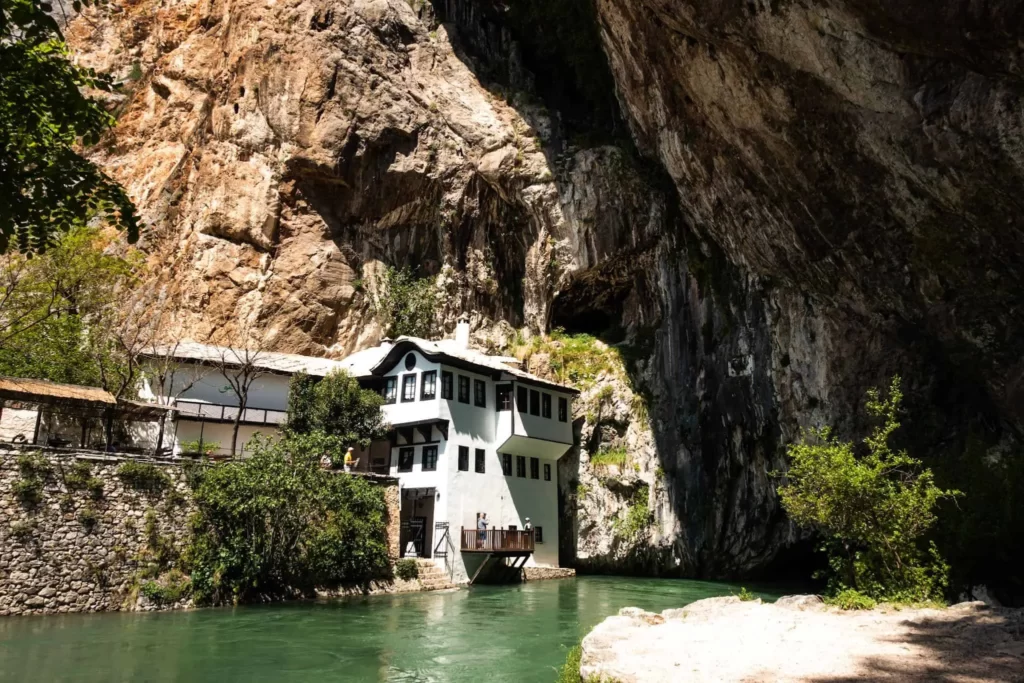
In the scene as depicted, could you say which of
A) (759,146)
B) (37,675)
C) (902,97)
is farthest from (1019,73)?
(37,675)

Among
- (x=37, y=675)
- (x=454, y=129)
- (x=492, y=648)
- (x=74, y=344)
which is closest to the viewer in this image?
(x=37, y=675)

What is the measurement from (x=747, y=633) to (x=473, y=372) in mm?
22068

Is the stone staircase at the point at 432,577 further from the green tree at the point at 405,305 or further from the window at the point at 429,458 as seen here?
the green tree at the point at 405,305

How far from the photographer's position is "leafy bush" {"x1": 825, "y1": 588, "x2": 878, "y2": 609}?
50.3 ft

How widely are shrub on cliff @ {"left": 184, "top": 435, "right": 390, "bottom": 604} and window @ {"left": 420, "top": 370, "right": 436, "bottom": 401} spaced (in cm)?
632

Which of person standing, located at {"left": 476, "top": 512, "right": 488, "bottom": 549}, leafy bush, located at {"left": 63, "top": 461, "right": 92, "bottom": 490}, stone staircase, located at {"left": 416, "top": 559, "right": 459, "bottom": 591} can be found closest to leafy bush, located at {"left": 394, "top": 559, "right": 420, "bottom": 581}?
stone staircase, located at {"left": 416, "top": 559, "right": 459, "bottom": 591}

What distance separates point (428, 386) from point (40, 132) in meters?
23.9

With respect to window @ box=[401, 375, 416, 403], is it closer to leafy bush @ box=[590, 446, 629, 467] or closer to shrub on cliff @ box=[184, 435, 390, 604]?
shrub on cliff @ box=[184, 435, 390, 604]

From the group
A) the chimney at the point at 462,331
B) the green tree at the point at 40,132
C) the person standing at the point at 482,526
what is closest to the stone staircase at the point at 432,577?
the person standing at the point at 482,526

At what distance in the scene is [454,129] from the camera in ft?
138

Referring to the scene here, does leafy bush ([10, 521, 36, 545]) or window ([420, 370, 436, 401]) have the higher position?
window ([420, 370, 436, 401])

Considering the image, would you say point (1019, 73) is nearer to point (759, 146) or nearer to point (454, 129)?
point (759, 146)

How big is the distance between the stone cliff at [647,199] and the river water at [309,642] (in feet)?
36.8

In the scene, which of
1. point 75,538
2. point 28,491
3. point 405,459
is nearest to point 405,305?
point 405,459
